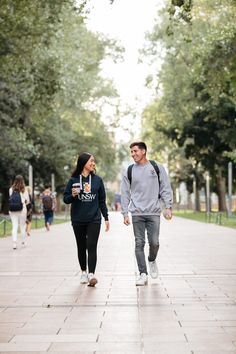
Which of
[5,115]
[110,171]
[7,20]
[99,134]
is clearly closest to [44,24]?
[7,20]

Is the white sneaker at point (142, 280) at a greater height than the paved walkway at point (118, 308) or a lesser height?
greater

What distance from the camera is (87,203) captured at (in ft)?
32.5

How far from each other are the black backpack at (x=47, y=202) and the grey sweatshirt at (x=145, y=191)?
59.2ft

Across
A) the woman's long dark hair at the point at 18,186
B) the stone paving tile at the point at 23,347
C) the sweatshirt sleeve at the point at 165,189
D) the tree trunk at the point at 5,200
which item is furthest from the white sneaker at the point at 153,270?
the tree trunk at the point at 5,200

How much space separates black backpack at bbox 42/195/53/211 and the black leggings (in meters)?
17.8

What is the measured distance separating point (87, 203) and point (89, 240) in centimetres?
49

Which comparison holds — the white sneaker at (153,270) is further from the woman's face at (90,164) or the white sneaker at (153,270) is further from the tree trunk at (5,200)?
the tree trunk at (5,200)

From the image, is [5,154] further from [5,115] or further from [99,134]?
[99,134]

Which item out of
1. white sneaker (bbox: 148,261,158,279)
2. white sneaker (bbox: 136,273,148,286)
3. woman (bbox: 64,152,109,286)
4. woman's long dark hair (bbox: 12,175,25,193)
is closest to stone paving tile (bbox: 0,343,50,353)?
woman (bbox: 64,152,109,286)

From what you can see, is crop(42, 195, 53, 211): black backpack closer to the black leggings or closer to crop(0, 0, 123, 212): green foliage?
crop(0, 0, 123, 212): green foliage

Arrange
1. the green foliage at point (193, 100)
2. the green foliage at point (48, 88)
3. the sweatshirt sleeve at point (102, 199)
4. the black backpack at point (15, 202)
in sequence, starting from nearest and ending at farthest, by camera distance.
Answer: the sweatshirt sleeve at point (102, 199)
the black backpack at point (15, 202)
the green foliage at point (48, 88)
the green foliage at point (193, 100)

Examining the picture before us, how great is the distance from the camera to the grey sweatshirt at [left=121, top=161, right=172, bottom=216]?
9.84 m

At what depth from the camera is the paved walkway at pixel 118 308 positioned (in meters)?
5.88

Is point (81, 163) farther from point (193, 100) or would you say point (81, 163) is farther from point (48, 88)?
point (193, 100)
